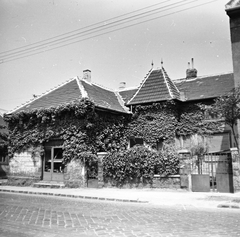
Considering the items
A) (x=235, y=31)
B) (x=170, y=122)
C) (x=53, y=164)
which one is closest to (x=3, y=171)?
(x=53, y=164)

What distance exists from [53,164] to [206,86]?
12637 millimetres

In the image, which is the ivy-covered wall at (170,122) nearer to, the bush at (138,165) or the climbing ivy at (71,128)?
the climbing ivy at (71,128)

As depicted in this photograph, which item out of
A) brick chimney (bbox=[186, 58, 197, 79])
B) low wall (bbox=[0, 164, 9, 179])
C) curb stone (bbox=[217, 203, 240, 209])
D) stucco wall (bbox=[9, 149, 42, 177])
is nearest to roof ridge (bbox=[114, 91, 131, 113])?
brick chimney (bbox=[186, 58, 197, 79])

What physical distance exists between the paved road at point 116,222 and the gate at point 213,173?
4474mm

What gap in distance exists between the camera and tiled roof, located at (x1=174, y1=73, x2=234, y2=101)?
67.5ft

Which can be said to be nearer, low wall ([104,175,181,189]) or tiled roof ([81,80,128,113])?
low wall ([104,175,181,189])

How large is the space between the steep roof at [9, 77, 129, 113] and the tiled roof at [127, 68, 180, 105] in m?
1.59

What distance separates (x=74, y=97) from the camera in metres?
19.8

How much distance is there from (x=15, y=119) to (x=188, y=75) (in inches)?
574

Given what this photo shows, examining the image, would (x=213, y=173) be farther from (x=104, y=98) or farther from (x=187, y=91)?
(x=104, y=98)

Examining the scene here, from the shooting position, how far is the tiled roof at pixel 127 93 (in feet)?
80.4

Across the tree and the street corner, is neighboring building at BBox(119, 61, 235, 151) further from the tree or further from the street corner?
the street corner

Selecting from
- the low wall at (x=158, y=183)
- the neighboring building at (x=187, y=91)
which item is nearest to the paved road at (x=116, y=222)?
the low wall at (x=158, y=183)

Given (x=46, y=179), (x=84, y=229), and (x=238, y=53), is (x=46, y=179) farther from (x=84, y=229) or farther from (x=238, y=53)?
(x=238, y=53)
